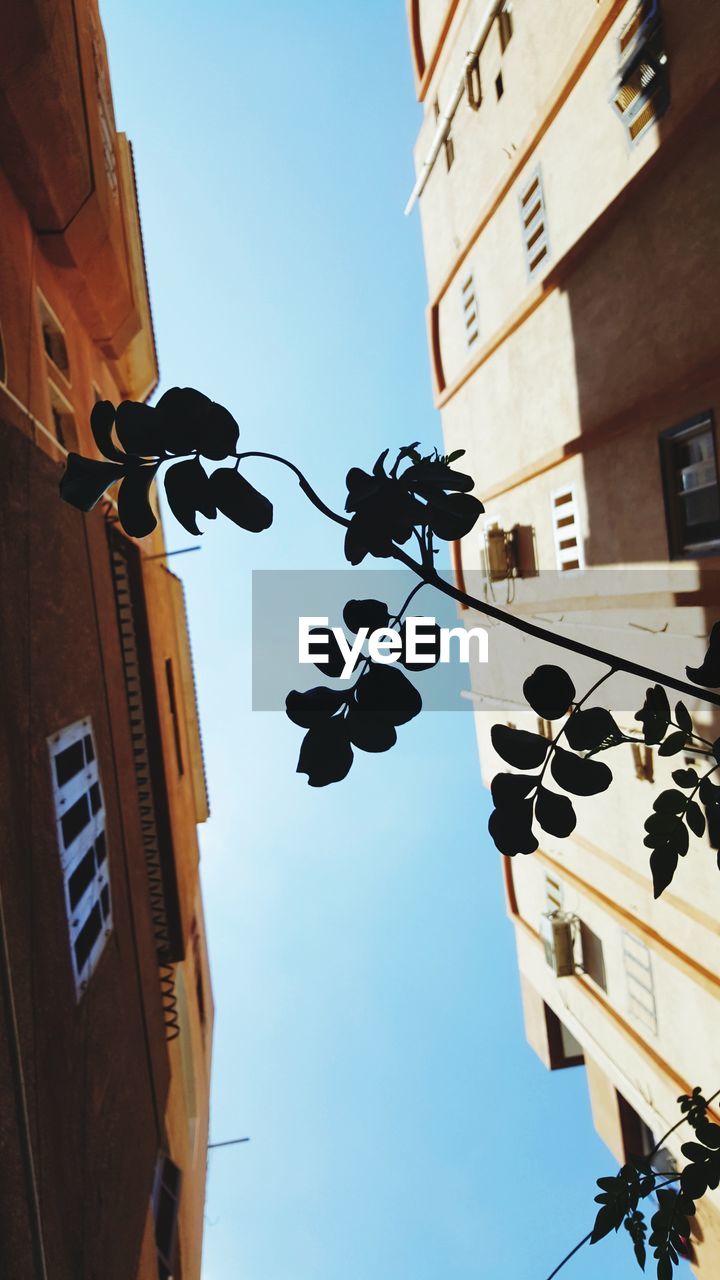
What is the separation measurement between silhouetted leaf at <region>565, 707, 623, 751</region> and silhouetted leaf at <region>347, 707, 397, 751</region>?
0.61m

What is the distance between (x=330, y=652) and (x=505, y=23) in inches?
497

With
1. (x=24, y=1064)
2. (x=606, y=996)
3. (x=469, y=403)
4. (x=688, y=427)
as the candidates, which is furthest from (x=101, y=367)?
(x=606, y=996)

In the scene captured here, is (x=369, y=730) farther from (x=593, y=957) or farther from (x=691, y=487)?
(x=593, y=957)

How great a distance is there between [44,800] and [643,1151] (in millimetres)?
10897

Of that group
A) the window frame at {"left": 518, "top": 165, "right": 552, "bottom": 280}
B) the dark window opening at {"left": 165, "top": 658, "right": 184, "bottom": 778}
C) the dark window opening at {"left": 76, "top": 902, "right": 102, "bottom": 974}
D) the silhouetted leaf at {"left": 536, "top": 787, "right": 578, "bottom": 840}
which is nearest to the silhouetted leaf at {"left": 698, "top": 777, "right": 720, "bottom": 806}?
the silhouetted leaf at {"left": 536, "top": 787, "right": 578, "bottom": 840}

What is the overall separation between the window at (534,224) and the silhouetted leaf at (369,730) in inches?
366

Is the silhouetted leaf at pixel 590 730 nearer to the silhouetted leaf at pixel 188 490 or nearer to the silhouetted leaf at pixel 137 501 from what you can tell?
the silhouetted leaf at pixel 188 490

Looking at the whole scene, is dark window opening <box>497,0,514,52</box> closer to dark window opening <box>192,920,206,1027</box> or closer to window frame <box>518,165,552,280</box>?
window frame <box>518,165,552,280</box>

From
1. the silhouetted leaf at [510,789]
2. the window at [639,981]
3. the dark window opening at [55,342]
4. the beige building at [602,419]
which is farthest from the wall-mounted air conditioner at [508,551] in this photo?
the silhouetted leaf at [510,789]

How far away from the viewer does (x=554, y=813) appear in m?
2.12

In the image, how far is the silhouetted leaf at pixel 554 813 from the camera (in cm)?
211

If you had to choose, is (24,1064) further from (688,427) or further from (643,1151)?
(643,1151)

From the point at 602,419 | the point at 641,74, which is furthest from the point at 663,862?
the point at 641,74

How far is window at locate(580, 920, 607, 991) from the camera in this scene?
31.8 feet
